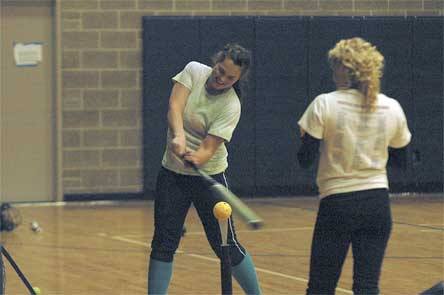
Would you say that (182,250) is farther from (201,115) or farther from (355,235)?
(355,235)

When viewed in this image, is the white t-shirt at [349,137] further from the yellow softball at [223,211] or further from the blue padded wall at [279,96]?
the blue padded wall at [279,96]

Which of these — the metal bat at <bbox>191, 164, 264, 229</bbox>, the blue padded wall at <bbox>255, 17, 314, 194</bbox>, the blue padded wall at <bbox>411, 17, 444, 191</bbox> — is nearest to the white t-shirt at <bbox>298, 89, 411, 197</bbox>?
the metal bat at <bbox>191, 164, 264, 229</bbox>

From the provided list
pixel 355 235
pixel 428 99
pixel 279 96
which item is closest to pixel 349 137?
pixel 355 235

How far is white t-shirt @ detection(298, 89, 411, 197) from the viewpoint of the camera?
587cm

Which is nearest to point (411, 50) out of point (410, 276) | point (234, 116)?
point (410, 276)

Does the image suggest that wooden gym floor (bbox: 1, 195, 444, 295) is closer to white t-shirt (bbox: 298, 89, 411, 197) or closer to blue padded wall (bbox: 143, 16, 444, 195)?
blue padded wall (bbox: 143, 16, 444, 195)

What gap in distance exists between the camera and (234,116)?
730 cm

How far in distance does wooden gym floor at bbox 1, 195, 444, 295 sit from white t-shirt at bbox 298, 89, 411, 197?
3.42 meters

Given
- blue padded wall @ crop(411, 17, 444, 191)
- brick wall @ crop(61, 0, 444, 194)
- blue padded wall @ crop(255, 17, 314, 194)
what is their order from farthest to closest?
blue padded wall @ crop(411, 17, 444, 191)
blue padded wall @ crop(255, 17, 314, 194)
brick wall @ crop(61, 0, 444, 194)

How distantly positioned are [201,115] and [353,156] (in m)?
1.51

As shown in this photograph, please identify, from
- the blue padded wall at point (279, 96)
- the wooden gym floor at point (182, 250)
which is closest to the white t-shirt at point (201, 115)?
the wooden gym floor at point (182, 250)

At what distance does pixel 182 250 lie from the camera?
471 inches

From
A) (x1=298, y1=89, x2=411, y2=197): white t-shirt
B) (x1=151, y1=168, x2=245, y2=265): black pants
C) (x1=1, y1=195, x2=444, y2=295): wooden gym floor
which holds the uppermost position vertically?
(x1=298, y1=89, x2=411, y2=197): white t-shirt

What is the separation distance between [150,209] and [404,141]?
10.0m
